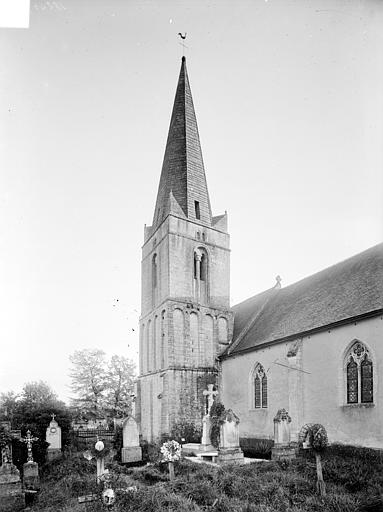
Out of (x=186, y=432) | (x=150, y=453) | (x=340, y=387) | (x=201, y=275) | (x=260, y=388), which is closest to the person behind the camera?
(x=340, y=387)

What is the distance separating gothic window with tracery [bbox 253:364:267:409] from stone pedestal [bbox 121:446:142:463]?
6.55 meters

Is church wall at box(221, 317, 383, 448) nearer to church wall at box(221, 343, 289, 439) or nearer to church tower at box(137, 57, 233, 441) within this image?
church wall at box(221, 343, 289, 439)

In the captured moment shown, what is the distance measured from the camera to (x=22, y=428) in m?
21.6

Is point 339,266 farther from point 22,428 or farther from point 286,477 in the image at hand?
point 22,428

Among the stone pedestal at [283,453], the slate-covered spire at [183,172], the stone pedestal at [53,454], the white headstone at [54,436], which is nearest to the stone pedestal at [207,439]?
the stone pedestal at [283,453]

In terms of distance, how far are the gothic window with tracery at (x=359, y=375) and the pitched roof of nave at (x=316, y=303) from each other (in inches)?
48.2

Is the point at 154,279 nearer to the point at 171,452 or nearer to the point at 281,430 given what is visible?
the point at 281,430

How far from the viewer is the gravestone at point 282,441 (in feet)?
46.3

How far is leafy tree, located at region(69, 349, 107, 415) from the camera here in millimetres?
41281

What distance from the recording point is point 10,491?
12.6 meters

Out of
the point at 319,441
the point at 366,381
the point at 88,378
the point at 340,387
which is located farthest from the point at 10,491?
the point at 88,378

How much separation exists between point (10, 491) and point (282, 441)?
8.94 m

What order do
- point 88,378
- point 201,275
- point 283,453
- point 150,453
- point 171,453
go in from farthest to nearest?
point 88,378 < point 201,275 < point 150,453 < point 283,453 < point 171,453

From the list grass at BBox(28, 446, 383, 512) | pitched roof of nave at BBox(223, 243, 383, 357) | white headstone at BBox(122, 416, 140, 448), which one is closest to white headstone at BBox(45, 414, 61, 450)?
white headstone at BBox(122, 416, 140, 448)
